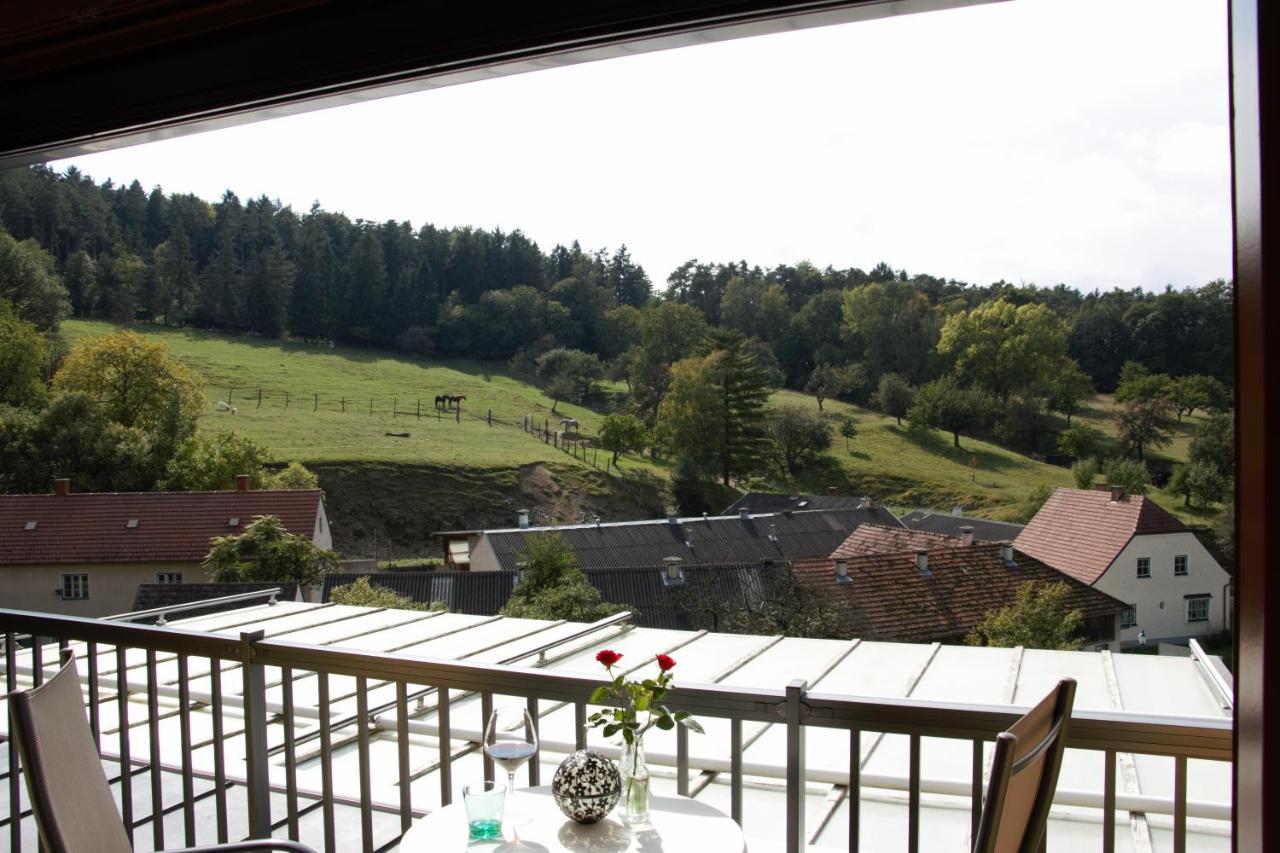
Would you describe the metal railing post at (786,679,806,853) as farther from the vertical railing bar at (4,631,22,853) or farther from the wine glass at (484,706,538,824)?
the vertical railing bar at (4,631,22,853)

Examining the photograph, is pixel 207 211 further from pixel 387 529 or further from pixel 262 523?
pixel 262 523

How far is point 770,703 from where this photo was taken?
1.37 metres

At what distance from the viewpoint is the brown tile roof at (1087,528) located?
65.0 feet

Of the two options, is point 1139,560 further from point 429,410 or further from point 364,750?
point 429,410

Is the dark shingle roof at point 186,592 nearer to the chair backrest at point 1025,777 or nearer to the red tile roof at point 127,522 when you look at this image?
the red tile roof at point 127,522

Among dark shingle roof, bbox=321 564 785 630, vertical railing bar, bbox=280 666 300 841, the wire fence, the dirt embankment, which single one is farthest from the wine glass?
the wire fence

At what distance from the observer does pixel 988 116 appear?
4238 cm

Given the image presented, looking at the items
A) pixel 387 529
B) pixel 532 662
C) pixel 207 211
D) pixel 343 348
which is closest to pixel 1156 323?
pixel 532 662

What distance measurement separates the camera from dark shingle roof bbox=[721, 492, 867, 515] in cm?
2739

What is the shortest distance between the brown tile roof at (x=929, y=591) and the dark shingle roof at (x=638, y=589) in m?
1.30

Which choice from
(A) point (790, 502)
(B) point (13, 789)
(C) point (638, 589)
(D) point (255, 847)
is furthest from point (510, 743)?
(A) point (790, 502)

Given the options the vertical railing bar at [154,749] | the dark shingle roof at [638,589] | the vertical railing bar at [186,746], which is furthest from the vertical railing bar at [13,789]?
the dark shingle roof at [638,589]

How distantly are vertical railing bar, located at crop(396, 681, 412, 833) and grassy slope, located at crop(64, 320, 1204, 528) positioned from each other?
78.2ft

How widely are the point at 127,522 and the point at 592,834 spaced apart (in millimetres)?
23008
